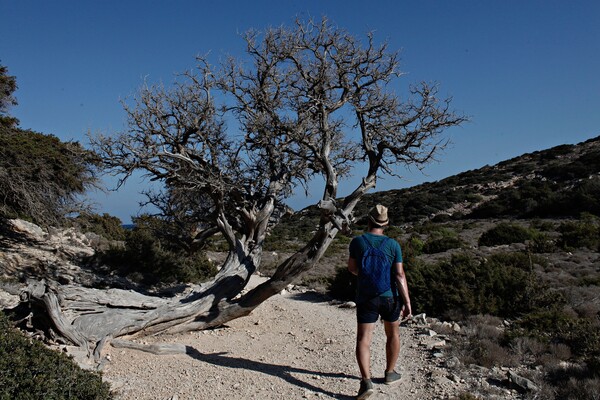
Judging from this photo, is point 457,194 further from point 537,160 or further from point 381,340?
point 381,340

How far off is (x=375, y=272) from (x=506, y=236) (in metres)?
17.6

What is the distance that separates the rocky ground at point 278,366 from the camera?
16.6 feet

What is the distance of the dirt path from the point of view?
5047mm

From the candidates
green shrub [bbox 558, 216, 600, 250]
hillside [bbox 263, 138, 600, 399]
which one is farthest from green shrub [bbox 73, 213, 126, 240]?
green shrub [bbox 558, 216, 600, 250]

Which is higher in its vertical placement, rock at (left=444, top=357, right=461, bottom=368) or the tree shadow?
the tree shadow

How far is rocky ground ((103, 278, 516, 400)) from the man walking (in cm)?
60

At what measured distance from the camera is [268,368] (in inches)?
231

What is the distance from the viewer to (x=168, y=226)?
11.1 m

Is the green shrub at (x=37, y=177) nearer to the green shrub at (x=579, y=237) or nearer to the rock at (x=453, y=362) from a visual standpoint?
the rock at (x=453, y=362)

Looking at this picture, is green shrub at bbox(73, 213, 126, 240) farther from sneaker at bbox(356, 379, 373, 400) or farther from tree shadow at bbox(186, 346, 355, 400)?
sneaker at bbox(356, 379, 373, 400)

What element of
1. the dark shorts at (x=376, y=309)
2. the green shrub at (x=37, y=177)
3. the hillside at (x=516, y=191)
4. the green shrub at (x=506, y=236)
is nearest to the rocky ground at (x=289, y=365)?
the dark shorts at (x=376, y=309)

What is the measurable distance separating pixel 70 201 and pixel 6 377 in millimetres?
9731

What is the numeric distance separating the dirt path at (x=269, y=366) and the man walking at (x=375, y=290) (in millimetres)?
591

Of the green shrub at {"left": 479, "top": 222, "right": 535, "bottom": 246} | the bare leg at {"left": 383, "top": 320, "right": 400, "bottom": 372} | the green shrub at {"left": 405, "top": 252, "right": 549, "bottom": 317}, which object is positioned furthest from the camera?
the green shrub at {"left": 479, "top": 222, "right": 535, "bottom": 246}
